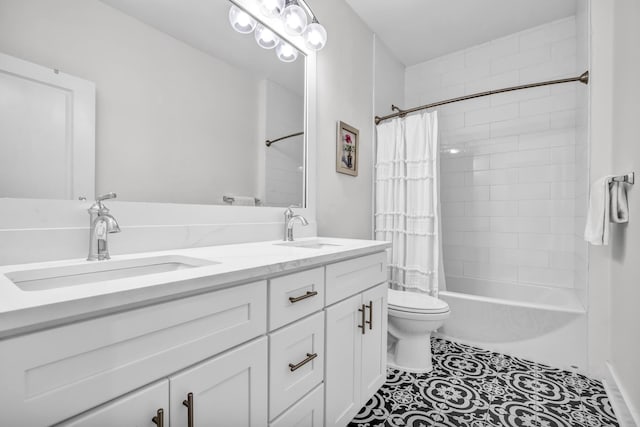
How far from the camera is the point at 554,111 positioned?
2586 millimetres

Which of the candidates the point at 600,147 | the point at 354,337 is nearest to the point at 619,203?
the point at 600,147

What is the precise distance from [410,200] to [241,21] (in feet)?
5.31

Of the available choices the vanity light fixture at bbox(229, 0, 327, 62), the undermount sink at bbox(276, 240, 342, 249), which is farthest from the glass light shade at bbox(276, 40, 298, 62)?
the undermount sink at bbox(276, 240, 342, 249)

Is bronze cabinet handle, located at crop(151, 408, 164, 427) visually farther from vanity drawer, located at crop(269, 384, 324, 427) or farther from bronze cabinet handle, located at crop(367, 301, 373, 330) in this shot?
bronze cabinet handle, located at crop(367, 301, 373, 330)

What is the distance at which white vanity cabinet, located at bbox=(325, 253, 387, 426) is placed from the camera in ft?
3.93

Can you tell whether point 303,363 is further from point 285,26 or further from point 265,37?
point 285,26

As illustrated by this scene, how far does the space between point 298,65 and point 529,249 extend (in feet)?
7.99

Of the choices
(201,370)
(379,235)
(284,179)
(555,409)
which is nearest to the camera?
(201,370)

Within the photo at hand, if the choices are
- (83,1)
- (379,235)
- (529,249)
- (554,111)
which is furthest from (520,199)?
(83,1)

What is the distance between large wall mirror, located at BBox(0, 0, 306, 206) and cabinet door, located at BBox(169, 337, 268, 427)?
0.70 meters

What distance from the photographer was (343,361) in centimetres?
126

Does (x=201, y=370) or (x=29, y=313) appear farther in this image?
(x=201, y=370)

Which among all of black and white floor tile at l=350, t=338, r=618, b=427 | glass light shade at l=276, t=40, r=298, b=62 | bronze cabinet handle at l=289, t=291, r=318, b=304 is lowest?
black and white floor tile at l=350, t=338, r=618, b=427

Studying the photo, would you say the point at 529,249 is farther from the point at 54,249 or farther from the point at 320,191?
the point at 54,249
